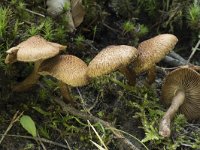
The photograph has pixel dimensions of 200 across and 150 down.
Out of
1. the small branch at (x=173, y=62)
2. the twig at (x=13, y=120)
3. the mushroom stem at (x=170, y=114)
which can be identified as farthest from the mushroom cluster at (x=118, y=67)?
the small branch at (x=173, y=62)

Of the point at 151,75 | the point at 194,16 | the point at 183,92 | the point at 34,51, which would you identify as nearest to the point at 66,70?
the point at 34,51

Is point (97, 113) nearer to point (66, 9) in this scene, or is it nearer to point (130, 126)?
point (130, 126)

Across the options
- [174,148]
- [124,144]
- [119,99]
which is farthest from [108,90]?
[174,148]

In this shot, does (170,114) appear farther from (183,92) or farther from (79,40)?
(79,40)

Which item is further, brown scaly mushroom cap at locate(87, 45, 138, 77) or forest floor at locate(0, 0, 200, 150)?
forest floor at locate(0, 0, 200, 150)

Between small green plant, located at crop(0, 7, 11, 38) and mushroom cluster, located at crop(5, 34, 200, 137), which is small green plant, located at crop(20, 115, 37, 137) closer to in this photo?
mushroom cluster, located at crop(5, 34, 200, 137)

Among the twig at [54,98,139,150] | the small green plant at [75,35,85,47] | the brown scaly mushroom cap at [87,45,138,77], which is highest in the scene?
the brown scaly mushroom cap at [87,45,138,77]

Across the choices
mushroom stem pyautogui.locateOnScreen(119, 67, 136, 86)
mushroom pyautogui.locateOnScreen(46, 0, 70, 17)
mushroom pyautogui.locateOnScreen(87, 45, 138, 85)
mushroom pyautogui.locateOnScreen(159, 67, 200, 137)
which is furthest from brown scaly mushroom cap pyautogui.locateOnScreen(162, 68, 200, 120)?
mushroom pyautogui.locateOnScreen(46, 0, 70, 17)

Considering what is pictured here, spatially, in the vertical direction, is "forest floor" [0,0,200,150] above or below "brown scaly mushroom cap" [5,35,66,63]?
below
